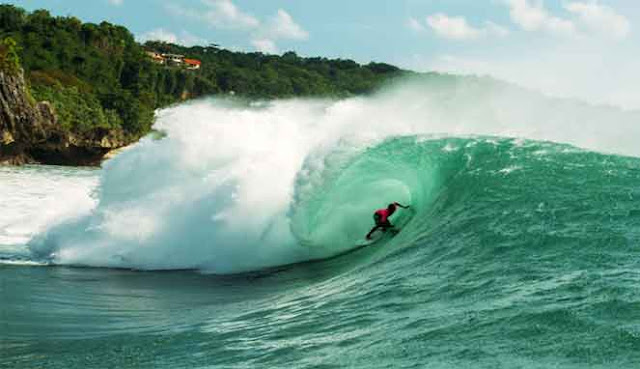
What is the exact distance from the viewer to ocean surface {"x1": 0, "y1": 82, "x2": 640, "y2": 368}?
21.5 ft

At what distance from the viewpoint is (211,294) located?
37.6 ft

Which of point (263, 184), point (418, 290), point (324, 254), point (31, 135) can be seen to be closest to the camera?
point (418, 290)

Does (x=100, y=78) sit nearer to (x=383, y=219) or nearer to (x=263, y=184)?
(x=263, y=184)

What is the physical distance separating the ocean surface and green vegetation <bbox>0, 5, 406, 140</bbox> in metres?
59.4

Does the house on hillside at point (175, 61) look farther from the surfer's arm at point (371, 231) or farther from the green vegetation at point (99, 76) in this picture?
the surfer's arm at point (371, 231)

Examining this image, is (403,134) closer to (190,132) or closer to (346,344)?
(190,132)

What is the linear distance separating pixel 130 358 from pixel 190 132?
1054 cm

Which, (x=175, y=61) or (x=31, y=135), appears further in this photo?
(x=175, y=61)

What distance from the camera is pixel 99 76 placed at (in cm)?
10794

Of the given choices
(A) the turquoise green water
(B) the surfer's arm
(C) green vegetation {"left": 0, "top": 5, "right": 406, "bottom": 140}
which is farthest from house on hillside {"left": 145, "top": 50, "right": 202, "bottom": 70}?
(B) the surfer's arm

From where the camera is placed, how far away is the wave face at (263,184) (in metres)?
13.9

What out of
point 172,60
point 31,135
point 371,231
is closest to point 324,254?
point 371,231

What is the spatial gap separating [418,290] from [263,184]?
6.82 m

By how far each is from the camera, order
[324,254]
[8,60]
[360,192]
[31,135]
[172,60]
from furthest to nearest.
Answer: [172,60]
[8,60]
[31,135]
[360,192]
[324,254]
